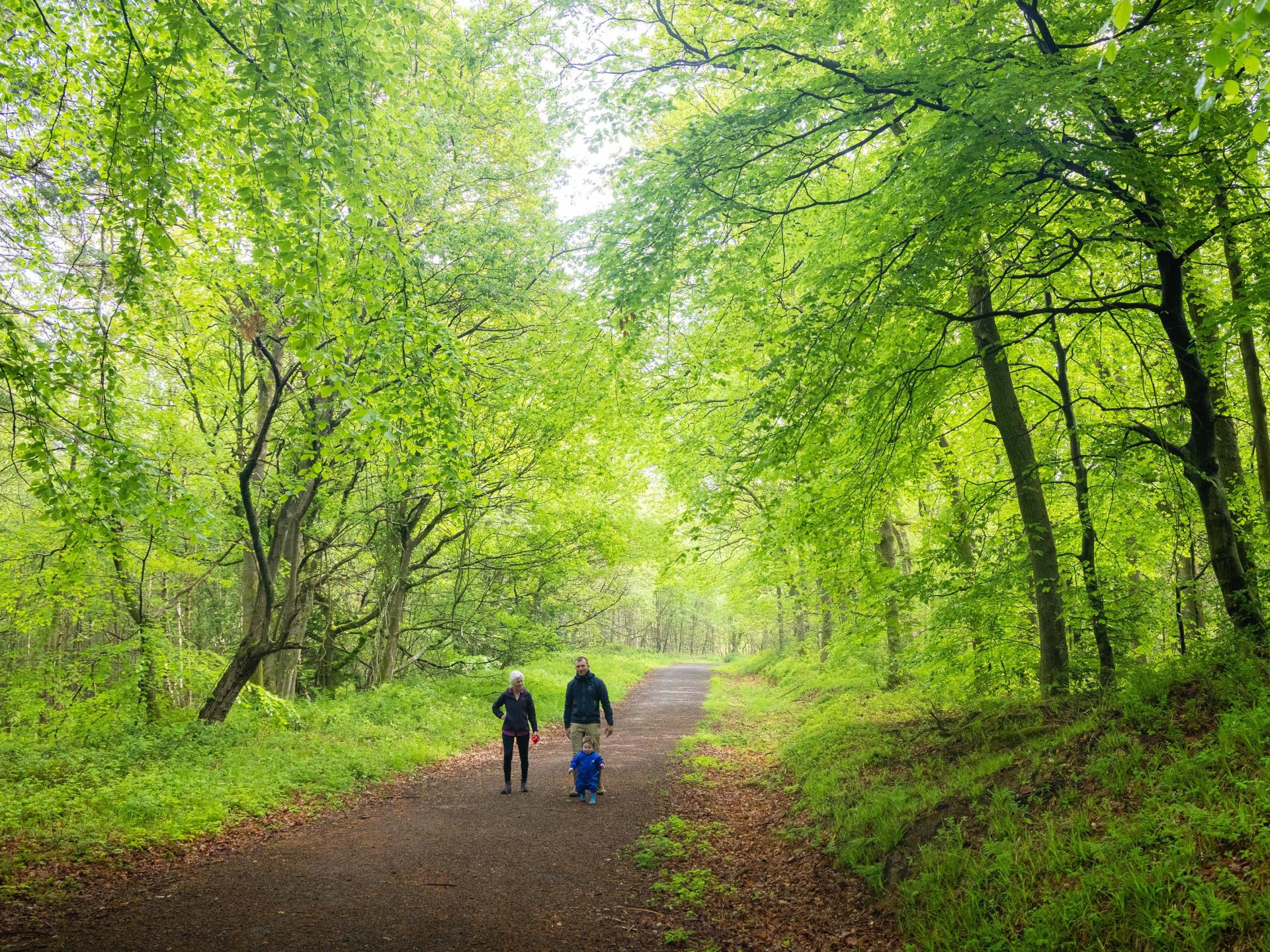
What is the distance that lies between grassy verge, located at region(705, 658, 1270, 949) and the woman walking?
408 centimetres

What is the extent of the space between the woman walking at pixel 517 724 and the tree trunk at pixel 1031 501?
280 inches

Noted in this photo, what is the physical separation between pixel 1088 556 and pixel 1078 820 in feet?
13.3

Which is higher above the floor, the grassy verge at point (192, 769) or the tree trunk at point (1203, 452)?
the tree trunk at point (1203, 452)

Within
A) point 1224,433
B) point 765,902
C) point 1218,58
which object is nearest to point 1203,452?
point 1224,433

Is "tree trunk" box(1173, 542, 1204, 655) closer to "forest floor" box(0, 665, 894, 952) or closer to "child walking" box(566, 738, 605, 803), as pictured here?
"forest floor" box(0, 665, 894, 952)

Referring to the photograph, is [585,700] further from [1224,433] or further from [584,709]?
[1224,433]

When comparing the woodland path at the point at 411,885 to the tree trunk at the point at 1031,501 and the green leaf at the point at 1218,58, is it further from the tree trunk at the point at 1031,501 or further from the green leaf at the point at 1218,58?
the green leaf at the point at 1218,58

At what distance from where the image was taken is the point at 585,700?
983 cm

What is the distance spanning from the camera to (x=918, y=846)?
236 inches

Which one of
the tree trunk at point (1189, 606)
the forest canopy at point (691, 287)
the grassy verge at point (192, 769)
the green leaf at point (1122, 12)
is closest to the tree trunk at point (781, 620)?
the forest canopy at point (691, 287)

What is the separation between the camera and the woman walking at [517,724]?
9859mm

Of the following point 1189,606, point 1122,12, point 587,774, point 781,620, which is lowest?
point 587,774

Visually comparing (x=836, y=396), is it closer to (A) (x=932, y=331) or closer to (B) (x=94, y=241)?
(A) (x=932, y=331)

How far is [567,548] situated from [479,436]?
4.82 meters
